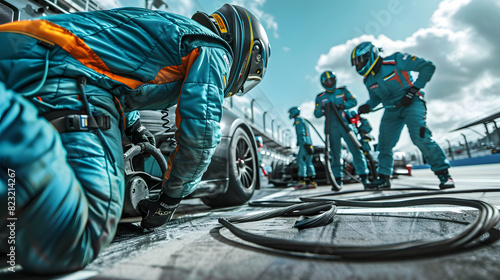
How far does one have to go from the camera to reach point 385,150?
3490 millimetres

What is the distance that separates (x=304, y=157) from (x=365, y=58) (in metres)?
2.68

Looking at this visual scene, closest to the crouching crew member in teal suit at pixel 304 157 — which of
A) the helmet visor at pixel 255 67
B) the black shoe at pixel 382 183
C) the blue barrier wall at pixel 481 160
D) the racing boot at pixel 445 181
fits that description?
the black shoe at pixel 382 183

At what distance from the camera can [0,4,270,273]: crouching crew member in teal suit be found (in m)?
0.67

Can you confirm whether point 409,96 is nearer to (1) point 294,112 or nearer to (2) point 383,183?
(2) point 383,183

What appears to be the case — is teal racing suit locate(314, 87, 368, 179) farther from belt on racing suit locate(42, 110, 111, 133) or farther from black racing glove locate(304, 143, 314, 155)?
belt on racing suit locate(42, 110, 111, 133)

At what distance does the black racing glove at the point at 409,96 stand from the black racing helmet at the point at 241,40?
92.2 inches

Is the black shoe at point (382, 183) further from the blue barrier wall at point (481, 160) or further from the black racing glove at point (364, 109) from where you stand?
the blue barrier wall at point (481, 160)

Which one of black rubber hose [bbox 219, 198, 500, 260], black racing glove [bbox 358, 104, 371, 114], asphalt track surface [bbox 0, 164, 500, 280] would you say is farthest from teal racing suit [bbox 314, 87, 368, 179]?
black rubber hose [bbox 219, 198, 500, 260]

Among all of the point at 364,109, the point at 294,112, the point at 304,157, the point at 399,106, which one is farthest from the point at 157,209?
the point at 294,112

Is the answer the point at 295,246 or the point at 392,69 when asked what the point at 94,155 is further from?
the point at 392,69

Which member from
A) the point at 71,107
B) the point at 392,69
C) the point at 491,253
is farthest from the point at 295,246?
the point at 392,69

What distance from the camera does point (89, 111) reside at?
0.88m

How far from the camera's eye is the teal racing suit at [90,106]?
674 mm

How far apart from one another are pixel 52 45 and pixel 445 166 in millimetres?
3705
